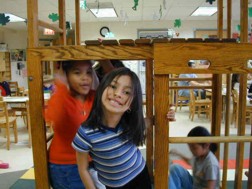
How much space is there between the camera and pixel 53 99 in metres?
1.34

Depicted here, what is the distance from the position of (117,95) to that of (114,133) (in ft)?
0.62

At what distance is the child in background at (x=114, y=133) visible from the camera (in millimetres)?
1175

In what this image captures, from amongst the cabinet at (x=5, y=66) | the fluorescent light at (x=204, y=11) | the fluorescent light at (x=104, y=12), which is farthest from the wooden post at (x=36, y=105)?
the cabinet at (x=5, y=66)

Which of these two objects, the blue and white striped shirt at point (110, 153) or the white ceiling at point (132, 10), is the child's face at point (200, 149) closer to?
the blue and white striped shirt at point (110, 153)

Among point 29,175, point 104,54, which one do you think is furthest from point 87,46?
point 29,175

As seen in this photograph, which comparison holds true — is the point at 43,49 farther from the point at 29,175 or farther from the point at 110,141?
the point at 29,175

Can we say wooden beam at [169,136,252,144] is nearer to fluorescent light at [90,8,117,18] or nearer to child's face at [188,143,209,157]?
child's face at [188,143,209,157]

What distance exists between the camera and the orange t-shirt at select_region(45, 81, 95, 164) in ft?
4.34

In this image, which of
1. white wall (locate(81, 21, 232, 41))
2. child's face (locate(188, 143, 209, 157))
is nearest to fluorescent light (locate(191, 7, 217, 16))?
white wall (locate(81, 21, 232, 41))

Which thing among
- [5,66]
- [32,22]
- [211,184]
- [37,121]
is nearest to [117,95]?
[37,121]

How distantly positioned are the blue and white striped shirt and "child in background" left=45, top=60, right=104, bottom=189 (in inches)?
7.5

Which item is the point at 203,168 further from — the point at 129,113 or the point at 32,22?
the point at 32,22

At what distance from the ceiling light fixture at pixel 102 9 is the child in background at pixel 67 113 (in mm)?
4955

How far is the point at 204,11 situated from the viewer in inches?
281
